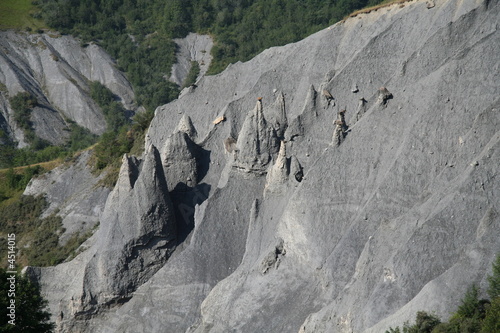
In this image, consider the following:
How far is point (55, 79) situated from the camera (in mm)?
74000

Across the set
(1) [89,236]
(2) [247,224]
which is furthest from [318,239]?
(1) [89,236]

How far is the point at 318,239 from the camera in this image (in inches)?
1001

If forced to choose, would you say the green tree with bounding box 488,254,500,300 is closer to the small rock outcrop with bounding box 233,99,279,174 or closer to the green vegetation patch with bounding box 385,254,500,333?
the green vegetation patch with bounding box 385,254,500,333

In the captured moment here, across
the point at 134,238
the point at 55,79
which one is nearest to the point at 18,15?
the point at 55,79

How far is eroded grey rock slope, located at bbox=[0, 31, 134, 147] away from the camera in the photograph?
68.6m

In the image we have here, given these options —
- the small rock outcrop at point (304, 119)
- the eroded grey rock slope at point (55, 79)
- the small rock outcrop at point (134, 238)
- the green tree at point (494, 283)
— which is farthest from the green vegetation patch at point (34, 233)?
the green tree at point (494, 283)

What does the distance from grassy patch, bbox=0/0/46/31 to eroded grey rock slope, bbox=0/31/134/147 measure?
1739 millimetres

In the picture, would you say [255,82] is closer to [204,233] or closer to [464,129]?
[204,233]

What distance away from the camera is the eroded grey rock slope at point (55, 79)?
6862 cm

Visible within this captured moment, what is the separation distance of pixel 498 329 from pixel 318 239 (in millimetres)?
9085

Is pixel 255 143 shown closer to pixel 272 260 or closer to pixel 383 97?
pixel 383 97

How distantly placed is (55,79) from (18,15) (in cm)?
1208

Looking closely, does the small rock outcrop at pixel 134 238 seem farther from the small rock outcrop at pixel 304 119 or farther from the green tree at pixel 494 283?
the green tree at pixel 494 283

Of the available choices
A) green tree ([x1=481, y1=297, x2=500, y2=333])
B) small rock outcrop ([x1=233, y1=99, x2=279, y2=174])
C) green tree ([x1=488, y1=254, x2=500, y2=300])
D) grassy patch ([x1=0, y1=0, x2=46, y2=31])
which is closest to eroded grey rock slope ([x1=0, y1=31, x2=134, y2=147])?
grassy patch ([x1=0, y1=0, x2=46, y2=31])
